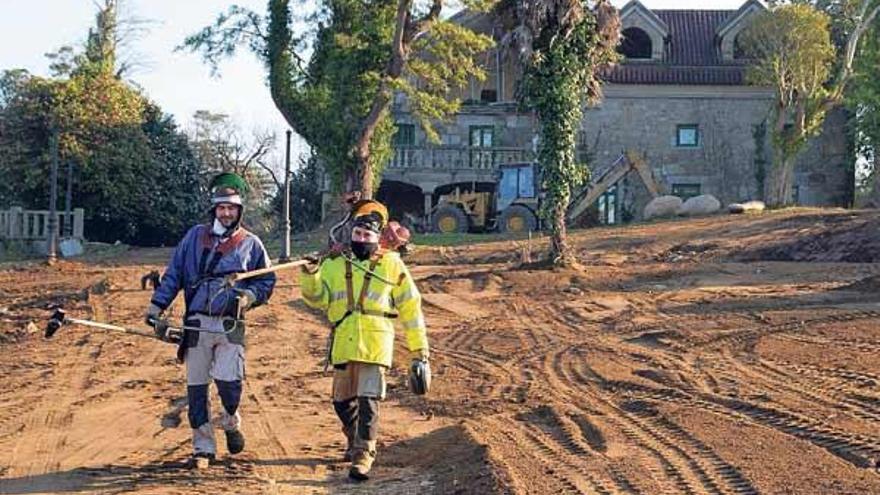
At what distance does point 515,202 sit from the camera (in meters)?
37.7

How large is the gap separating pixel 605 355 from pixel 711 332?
2110 mm

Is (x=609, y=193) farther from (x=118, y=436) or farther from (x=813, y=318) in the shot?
(x=118, y=436)

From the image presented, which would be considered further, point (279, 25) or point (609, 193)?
point (609, 193)

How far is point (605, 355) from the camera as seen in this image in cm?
1399

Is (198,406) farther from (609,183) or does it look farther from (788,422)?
(609,183)

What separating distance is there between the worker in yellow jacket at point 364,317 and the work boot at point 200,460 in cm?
94

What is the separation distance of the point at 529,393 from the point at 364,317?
3.68 metres

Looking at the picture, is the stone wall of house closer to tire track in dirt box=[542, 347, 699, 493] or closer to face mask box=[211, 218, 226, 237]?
tire track in dirt box=[542, 347, 699, 493]

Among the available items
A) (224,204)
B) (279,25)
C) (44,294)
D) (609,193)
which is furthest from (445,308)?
(609,193)

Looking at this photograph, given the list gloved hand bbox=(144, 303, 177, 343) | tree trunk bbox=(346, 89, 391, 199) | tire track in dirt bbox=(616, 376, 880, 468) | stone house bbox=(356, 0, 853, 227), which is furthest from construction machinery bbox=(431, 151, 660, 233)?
gloved hand bbox=(144, 303, 177, 343)

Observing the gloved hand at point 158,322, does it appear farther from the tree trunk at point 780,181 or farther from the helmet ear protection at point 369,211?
the tree trunk at point 780,181

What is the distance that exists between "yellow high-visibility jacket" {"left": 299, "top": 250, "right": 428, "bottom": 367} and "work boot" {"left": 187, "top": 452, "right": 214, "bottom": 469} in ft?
3.47

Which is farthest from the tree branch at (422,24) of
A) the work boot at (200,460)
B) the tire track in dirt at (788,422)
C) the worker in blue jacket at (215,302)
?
the work boot at (200,460)

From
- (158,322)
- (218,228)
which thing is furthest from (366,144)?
(158,322)
